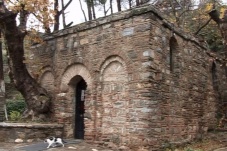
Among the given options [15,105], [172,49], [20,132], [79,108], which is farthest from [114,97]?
[15,105]

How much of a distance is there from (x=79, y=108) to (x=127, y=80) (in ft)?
A: 8.59

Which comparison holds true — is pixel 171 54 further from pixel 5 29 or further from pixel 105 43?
pixel 5 29

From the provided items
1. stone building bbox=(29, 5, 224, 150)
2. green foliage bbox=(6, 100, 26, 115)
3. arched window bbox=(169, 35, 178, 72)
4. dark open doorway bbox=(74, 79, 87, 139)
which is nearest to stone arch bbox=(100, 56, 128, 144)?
stone building bbox=(29, 5, 224, 150)

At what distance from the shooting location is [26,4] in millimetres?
9172

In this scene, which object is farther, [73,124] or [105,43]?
[73,124]

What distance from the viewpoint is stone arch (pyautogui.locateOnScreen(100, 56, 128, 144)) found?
7836 millimetres

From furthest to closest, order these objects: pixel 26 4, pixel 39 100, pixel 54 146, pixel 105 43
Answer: pixel 39 100
pixel 26 4
pixel 105 43
pixel 54 146

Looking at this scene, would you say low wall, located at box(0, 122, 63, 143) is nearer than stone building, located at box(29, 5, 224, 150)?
No

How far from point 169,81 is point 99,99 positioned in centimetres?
202

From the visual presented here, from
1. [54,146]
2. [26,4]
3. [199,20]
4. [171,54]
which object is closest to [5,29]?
[26,4]

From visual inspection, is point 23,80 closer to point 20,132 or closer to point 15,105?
point 20,132

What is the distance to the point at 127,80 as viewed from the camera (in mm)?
7840

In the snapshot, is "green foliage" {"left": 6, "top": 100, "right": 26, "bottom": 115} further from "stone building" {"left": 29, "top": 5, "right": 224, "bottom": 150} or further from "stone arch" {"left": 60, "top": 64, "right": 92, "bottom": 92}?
"stone arch" {"left": 60, "top": 64, "right": 92, "bottom": 92}

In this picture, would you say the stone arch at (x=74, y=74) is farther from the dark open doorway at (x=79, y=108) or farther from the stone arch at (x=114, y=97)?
the stone arch at (x=114, y=97)
